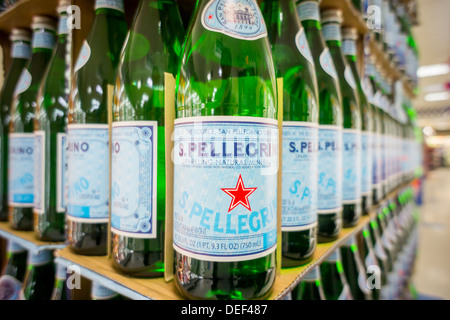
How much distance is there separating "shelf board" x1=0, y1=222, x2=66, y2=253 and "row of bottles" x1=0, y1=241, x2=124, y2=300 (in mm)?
60

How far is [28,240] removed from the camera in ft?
2.29

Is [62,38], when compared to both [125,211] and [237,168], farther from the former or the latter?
[237,168]

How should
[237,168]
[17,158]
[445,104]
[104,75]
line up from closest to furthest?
[237,168] → [104,75] → [17,158] → [445,104]

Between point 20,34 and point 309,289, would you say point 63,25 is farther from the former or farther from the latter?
point 309,289

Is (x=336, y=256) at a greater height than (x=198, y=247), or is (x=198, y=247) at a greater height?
(x=198, y=247)

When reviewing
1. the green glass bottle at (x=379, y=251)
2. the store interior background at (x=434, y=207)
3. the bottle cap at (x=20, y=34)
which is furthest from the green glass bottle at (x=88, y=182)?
the store interior background at (x=434, y=207)

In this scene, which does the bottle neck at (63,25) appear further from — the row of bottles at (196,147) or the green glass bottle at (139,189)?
the green glass bottle at (139,189)

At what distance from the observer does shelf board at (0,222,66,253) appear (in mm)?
623

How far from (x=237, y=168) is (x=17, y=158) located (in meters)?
0.77

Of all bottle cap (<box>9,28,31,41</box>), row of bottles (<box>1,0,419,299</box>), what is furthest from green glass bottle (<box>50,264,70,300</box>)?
bottle cap (<box>9,28,31,41</box>)

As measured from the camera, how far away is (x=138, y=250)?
46 cm

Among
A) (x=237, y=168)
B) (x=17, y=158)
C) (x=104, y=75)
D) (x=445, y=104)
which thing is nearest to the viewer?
(x=237, y=168)

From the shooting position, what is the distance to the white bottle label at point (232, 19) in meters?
0.42
